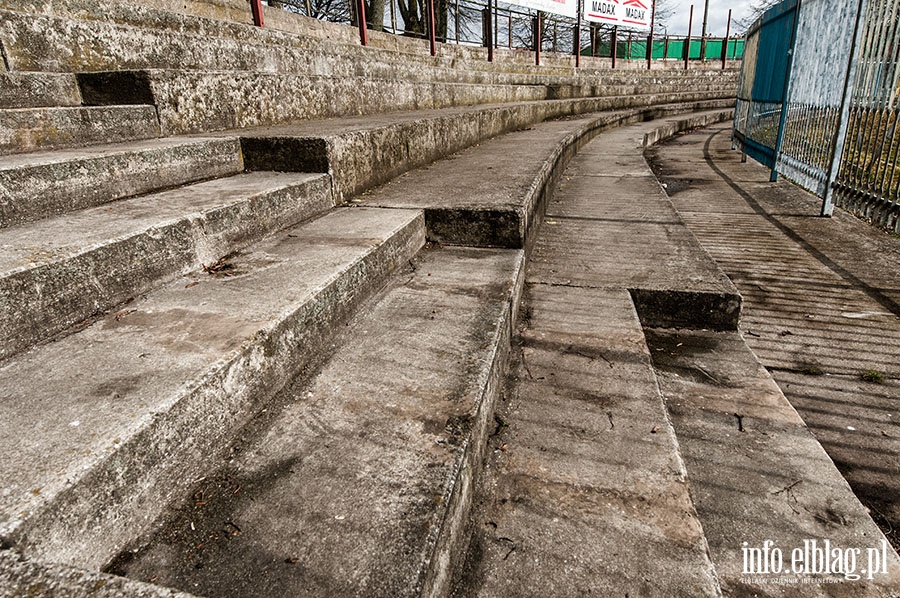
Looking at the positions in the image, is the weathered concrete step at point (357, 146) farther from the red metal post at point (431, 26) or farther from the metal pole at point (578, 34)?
the metal pole at point (578, 34)

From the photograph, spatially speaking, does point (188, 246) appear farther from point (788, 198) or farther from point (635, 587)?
point (788, 198)

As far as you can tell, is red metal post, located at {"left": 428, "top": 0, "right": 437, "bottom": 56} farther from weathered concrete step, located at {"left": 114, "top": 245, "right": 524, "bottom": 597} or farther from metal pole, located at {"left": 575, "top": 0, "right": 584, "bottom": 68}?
metal pole, located at {"left": 575, "top": 0, "right": 584, "bottom": 68}

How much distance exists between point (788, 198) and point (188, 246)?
7257 mm

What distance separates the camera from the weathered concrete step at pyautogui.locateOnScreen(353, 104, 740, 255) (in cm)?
297

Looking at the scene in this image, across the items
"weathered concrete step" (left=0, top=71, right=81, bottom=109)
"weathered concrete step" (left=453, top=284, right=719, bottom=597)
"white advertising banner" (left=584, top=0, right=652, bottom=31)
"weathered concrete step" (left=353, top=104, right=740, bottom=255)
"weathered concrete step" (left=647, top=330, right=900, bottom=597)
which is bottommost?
"weathered concrete step" (left=647, top=330, right=900, bottom=597)

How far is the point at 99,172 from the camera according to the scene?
7.23 feet

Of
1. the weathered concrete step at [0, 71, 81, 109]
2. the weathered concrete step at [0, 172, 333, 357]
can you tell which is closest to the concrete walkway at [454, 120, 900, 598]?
the weathered concrete step at [0, 172, 333, 357]

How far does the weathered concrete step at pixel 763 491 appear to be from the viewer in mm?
1428

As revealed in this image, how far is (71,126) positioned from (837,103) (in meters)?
7.23

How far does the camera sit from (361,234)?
250 centimetres

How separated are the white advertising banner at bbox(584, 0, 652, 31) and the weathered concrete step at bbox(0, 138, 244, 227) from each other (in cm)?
2269

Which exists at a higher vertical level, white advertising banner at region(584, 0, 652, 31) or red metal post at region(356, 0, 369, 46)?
white advertising banner at region(584, 0, 652, 31)

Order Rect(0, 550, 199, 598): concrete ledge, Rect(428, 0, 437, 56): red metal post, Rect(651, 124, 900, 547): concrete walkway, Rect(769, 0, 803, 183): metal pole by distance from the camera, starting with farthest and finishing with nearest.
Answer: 1. Rect(428, 0, 437, 56): red metal post
2. Rect(769, 0, 803, 183): metal pole
3. Rect(651, 124, 900, 547): concrete walkway
4. Rect(0, 550, 199, 598): concrete ledge

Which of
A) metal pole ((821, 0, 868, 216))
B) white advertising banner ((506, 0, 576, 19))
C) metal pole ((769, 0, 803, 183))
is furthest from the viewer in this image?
white advertising banner ((506, 0, 576, 19))
